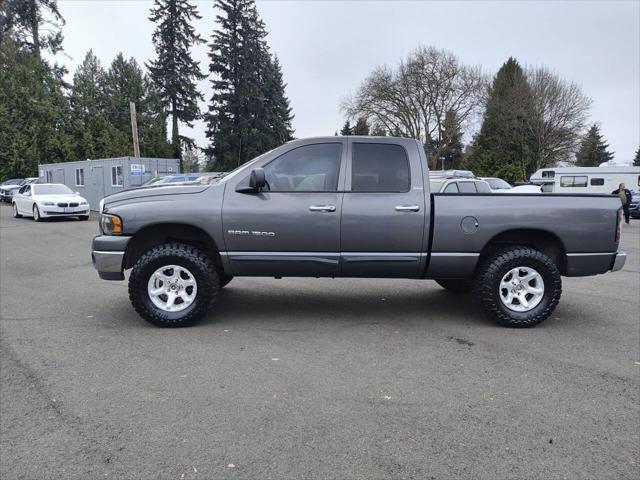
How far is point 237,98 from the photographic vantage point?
44.5m

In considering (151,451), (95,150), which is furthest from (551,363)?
(95,150)

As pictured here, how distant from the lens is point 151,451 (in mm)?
2803

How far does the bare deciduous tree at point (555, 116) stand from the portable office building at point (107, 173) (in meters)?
33.1

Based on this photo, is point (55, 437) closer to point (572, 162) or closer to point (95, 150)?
point (95, 150)

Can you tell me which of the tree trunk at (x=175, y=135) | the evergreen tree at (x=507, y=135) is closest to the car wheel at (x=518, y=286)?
the evergreen tree at (x=507, y=135)

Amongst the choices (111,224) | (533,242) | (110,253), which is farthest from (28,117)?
(533,242)

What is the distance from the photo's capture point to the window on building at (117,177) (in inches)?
871

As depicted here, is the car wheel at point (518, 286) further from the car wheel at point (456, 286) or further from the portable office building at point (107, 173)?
the portable office building at point (107, 173)

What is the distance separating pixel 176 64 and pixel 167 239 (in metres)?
43.5

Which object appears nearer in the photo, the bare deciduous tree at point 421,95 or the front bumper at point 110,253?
the front bumper at point 110,253

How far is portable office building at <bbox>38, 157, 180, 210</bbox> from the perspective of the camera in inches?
860

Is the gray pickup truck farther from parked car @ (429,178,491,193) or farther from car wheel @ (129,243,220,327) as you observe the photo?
parked car @ (429,178,491,193)

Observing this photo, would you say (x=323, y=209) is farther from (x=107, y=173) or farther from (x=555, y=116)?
(x=555, y=116)

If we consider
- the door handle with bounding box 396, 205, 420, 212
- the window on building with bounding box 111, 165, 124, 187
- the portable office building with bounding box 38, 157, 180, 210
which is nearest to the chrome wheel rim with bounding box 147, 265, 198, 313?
the door handle with bounding box 396, 205, 420, 212
